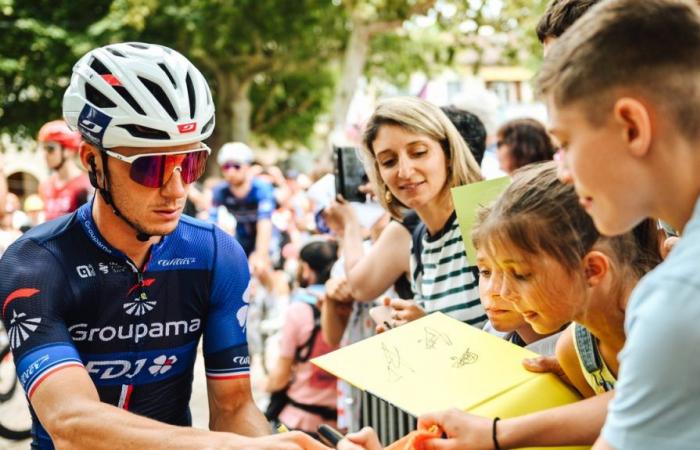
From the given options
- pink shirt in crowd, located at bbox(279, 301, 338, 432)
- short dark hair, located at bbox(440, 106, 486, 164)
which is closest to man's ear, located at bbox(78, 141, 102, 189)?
short dark hair, located at bbox(440, 106, 486, 164)

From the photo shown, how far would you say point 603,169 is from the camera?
122 centimetres

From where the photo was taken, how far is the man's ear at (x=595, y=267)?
171cm

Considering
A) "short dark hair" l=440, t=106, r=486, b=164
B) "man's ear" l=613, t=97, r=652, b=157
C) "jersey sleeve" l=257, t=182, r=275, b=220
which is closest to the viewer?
"man's ear" l=613, t=97, r=652, b=157

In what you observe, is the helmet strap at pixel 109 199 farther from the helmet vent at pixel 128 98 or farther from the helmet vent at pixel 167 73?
the helmet vent at pixel 167 73

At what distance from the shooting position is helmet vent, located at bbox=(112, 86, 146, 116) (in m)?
2.33

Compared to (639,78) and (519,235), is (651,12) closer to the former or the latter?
(639,78)

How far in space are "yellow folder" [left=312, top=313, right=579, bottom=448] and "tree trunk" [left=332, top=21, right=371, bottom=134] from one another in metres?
17.8

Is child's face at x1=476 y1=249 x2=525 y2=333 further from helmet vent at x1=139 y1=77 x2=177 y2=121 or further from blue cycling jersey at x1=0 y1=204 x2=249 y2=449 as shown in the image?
helmet vent at x1=139 y1=77 x2=177 y2=121

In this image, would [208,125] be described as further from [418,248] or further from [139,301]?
[418,248]

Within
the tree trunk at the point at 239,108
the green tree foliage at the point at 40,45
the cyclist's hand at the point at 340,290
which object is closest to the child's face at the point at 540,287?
the cyclist's hand at the point at 340,290

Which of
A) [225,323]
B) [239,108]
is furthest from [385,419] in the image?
[239,108]

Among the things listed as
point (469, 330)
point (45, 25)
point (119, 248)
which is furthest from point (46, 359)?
point (45, 25)

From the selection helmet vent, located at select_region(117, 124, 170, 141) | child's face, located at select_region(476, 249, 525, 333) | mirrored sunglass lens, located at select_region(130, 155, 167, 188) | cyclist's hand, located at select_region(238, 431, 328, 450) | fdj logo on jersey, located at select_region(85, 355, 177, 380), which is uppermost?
helmet vent, located at select_region(117, 124, 170, 141)

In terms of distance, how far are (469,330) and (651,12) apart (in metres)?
1.04
